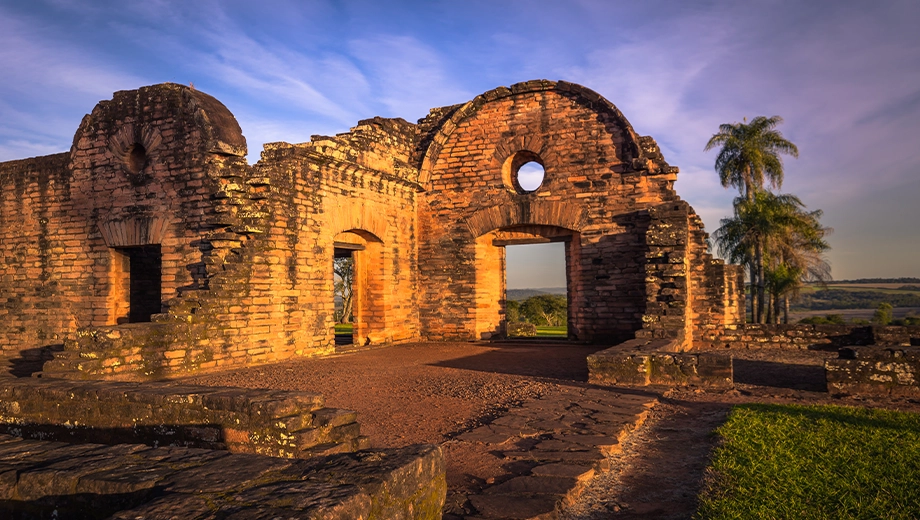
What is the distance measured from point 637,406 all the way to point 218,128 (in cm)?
884

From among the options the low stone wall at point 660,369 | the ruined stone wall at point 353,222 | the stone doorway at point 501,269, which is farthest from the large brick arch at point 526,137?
the low stone wall at point 660,369

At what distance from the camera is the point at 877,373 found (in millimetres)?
6688

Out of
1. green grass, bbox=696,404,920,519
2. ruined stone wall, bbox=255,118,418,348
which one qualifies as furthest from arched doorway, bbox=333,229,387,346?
green grass, bbox=696,404,920,519

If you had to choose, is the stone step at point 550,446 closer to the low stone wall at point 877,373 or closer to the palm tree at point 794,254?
the low stone wall at point 877,373

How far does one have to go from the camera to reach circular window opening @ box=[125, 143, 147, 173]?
11.8 metres

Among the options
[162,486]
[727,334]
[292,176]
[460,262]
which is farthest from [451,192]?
[162,486]

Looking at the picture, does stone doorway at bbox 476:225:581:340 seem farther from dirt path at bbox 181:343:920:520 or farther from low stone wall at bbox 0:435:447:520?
low stone wall at bbox 0:435:447:520

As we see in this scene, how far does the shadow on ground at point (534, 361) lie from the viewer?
8711 mm

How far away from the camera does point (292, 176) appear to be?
1088cm

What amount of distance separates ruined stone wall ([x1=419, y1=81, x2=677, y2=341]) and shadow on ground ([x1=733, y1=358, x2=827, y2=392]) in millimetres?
3253

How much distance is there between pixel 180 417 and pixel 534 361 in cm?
693

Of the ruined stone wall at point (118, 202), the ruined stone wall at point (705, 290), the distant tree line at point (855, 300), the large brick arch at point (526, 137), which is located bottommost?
the distant tree line at point (855, 300)

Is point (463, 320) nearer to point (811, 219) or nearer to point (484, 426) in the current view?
point (484, 426)

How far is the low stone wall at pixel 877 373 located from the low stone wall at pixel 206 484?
583cm
